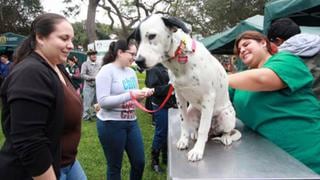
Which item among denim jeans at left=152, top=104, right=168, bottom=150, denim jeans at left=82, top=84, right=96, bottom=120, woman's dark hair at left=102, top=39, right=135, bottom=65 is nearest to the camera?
woman's dark hair at left=102, top=39, right=135, bottom=65

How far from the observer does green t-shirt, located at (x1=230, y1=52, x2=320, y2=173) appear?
259 cm

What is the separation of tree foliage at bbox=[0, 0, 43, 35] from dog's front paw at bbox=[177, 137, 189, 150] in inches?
981

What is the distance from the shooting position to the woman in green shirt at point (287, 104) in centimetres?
257

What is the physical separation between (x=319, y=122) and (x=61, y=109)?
5.44 ft

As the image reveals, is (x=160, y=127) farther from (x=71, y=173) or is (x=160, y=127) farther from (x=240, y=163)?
(x=240, y=163)

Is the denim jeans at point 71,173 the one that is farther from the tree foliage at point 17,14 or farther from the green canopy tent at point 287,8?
the tree foliage at point 17,14

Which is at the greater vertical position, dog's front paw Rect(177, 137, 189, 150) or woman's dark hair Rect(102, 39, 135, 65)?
woman's dark hair Rect(102, 39, 135, 65)

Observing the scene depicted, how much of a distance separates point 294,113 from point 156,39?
1.06 meters

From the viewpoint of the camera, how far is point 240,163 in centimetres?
207

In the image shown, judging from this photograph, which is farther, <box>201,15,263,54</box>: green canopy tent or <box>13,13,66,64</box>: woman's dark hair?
<box>201,15,263,54</box>: green canopy tent

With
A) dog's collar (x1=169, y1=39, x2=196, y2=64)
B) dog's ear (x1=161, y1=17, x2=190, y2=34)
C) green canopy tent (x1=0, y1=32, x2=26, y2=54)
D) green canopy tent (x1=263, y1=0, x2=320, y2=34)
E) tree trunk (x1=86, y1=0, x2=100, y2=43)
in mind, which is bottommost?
tree trunk (x1=86, y1=0, x2=100, y2=43)

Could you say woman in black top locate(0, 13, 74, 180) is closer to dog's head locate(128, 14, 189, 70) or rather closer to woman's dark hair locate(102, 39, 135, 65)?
dog's head locate(128, 14, 189, 70)

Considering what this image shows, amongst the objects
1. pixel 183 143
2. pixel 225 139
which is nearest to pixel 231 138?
pixel 225 139

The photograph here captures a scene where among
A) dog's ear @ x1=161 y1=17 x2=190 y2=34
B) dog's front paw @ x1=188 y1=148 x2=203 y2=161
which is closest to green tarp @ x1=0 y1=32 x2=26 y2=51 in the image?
dog's ear @ x1=161 y1=17 x2=190 y2=34
